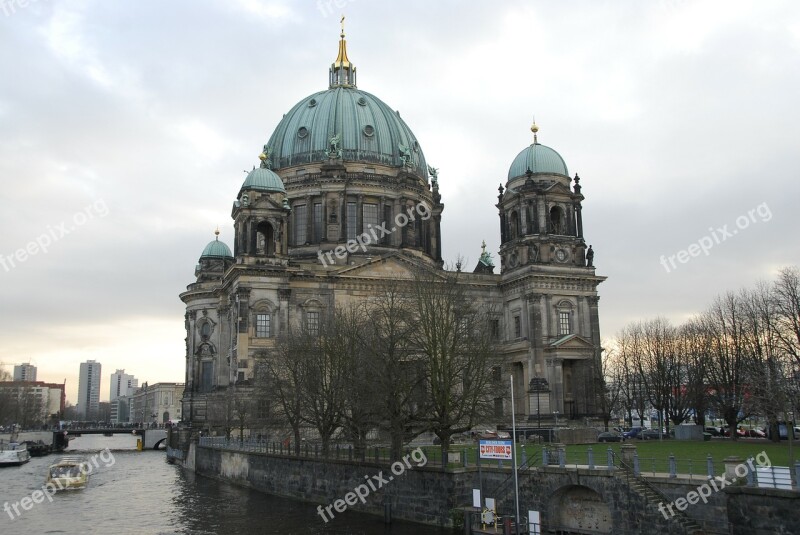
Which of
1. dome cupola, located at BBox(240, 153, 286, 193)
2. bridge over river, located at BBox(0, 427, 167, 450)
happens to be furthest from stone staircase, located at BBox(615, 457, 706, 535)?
bridge over river, located at BBox(0, 427, 167, 450)

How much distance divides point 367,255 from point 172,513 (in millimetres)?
43504

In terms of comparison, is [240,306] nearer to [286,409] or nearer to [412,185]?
[286,409]

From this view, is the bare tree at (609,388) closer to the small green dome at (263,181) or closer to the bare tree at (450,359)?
the bare tree at (450,359)

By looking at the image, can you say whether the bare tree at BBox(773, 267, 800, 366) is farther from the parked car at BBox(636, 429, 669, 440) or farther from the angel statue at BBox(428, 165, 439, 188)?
the angel statue at BBox(428, 165, 439, 188)

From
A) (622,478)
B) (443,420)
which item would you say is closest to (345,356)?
(443,420)

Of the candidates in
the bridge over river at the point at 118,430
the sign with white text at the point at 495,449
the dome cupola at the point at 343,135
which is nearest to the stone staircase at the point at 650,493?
the sign with white text at the point at 495,449

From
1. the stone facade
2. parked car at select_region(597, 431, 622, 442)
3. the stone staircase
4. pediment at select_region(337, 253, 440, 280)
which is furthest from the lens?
pediment at select_region(337, 253, 440, 280)

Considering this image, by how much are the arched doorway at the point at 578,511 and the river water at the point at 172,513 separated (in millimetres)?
5204

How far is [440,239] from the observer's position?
100125 millimetres

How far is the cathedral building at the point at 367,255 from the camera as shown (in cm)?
Answer: 7788

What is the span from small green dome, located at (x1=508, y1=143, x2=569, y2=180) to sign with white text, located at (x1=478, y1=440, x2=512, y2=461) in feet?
159

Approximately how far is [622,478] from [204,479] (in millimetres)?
44268

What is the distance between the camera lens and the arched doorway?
34.9 m

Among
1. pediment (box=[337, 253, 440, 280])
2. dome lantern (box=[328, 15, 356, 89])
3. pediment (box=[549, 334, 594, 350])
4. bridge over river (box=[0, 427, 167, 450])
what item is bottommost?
Answer: bridge over river (box=[0, 427, 167, 450])
